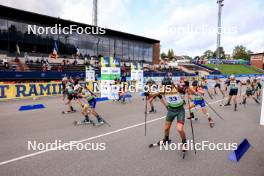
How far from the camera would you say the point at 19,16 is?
29781 millimetres

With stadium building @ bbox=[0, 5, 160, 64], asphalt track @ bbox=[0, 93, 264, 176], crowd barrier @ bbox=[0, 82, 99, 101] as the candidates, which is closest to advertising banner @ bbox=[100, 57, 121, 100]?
crowd barrier @ bbox=[0, 82, 99, 101]

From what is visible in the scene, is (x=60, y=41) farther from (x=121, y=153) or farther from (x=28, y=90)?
(x=121, y=153)

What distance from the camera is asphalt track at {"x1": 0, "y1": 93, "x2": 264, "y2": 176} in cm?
490

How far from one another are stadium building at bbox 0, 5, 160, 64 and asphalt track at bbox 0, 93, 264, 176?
23107mm

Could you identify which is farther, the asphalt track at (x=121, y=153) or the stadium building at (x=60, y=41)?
the stadium building at (x=60, y=41)

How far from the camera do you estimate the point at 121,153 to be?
19.3 ft

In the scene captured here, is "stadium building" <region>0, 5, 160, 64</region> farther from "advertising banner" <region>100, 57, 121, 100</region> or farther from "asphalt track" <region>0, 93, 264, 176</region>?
"asphalt track" <region>0, 93, 264, 176</region>

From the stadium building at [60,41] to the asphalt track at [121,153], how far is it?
23.1m

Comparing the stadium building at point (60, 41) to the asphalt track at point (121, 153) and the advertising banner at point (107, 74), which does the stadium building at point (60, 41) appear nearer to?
the advertising banner at point (107, 74)

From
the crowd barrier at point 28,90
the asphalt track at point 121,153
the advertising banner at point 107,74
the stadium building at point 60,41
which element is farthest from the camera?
the stadium building at point 60,41

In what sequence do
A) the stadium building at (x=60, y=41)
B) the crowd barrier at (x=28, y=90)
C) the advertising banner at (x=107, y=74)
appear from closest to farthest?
the crowd barrier at (x=28, y=90) → the advertising banner at (x=107, y=74) → the stadium building at (x=60, y=41)

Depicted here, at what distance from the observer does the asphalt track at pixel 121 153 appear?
4902 millimetres

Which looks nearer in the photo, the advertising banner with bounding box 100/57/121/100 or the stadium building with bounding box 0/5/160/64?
the advertising banner with bounding box 100/57/121/100

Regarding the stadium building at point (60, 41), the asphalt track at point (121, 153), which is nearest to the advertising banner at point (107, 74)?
the asphalt track at point (121, 153)
